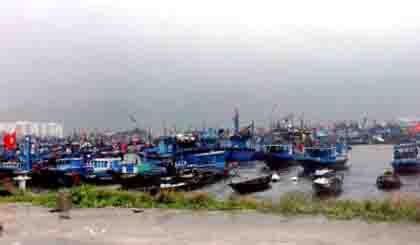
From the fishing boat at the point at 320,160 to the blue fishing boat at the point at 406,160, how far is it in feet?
18.0

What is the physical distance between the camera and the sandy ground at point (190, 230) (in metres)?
7.62

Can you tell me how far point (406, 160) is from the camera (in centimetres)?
4047

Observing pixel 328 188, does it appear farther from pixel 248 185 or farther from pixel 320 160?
pixel 320 160

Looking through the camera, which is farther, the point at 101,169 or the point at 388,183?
the point at 101,169

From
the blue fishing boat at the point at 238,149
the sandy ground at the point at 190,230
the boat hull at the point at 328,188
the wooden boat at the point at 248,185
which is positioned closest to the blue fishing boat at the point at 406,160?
the boat hull at the point at 328,188

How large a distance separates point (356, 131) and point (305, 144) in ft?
201

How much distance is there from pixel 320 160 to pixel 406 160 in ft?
24.7

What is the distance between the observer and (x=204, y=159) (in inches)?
1695

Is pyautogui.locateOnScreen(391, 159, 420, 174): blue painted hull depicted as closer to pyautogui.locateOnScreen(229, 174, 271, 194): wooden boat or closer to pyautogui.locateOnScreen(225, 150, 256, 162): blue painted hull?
pyautogui.locateOnScreen(229, 174, 271, 194): wooden boat

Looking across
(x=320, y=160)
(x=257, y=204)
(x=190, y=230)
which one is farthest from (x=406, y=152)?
A: (x=190, y=230)

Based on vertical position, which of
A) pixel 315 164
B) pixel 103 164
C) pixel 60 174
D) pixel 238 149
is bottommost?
pixel 315 164

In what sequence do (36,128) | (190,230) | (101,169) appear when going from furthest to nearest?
(36,128) < (101,169) < (190,230)

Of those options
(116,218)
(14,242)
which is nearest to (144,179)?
(116,218)

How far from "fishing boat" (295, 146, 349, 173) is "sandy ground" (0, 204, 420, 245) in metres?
34.5
